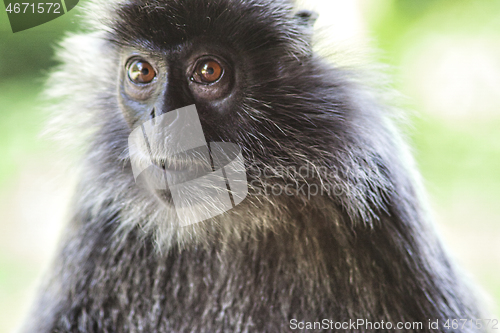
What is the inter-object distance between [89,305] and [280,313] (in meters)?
0.71

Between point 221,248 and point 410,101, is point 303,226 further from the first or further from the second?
point 410,101

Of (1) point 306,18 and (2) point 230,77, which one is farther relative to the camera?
(1) point 306,18

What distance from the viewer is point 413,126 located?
61.4 inches

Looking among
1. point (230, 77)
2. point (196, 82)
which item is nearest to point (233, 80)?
point (230, 77)

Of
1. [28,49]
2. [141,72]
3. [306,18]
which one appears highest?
[306,18]

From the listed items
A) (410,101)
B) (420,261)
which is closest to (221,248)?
(420,261)

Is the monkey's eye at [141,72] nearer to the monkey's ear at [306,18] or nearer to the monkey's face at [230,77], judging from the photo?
the monkey's face at [230,77]

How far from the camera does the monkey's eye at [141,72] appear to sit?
148 cm

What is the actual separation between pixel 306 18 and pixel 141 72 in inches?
23.8

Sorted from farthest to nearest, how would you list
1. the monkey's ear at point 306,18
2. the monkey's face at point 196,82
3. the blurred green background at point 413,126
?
the blurred green background at point 413,126 < the monkey's ear at point 306,18 < the monkey's face at point 196,82

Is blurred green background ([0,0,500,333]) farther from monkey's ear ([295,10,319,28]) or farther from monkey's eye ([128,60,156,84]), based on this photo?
monkey's eye ([128,60,156,84])

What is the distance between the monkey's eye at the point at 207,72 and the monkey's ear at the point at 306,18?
1.23ft

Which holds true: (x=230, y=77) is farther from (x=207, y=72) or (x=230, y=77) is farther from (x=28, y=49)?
(x=28, y=49)

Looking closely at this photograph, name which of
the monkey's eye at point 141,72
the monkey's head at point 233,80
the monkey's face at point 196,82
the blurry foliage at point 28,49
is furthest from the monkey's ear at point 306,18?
the blurry foliage at point 28,49
